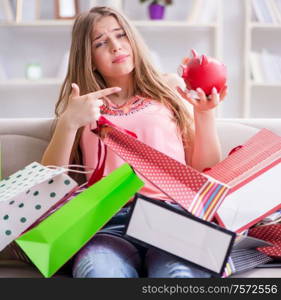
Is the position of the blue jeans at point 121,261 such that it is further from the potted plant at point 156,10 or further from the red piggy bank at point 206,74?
the potted plant at point 156,10

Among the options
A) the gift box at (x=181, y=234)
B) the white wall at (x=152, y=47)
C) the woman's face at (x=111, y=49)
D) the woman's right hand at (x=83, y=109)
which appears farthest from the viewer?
the white wall at (x=152, y=47)

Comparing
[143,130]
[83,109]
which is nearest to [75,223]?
[83,109]

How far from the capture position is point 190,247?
1.13 metres

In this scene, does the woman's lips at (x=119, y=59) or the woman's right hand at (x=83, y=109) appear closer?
the woman's right hand at (x=83, y=109)

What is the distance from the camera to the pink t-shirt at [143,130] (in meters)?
1.58

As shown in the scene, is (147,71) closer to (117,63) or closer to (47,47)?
(117,63)

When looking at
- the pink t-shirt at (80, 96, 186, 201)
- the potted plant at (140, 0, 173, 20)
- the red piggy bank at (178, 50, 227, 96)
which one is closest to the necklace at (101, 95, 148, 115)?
the pink t-shirt at (80, 96, 186, 201)

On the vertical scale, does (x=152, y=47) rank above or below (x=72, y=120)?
below

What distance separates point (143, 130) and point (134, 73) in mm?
214

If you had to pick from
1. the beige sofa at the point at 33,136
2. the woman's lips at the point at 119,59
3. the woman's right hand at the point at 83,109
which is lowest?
the beige sofa at the point at 33,136

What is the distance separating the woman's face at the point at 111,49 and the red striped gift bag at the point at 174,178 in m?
0.35

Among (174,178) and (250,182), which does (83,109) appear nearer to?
(174,178)

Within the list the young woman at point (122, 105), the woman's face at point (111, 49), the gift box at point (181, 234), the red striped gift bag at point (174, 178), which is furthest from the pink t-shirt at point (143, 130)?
the gift box at point (181, 234)

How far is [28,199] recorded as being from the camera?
1282 millimetres
